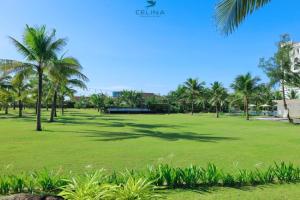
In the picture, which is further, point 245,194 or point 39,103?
point 39,103

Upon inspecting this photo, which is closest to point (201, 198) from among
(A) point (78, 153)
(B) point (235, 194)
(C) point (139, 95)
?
(B) point (235, 194)

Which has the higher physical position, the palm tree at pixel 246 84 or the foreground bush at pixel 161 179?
the palm tree at pixel 246 84

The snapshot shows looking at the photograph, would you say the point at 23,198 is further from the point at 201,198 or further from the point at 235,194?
the point at 235,194

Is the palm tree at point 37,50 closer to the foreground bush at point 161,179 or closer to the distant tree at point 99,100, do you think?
the foreground bush at point 161,179

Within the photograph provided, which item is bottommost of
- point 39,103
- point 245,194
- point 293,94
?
point 245,194

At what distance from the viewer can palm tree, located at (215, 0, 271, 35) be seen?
646 cm

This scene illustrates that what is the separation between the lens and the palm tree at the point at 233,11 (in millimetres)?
6457

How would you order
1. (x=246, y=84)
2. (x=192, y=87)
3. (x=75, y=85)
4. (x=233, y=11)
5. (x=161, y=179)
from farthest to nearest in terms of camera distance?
1. (x=192, y=87)
2. (x=246, y=84)
3. (x=75, y=85)
4. (x=161, y=179)
5. (x=233, y=11)

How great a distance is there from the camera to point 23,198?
4.38m

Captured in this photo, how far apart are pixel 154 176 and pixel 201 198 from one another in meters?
1.21

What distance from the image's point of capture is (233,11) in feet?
21.5

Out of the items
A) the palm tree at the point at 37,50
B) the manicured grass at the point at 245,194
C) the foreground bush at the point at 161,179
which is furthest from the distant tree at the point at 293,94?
the manicured grass at the point at 245,194

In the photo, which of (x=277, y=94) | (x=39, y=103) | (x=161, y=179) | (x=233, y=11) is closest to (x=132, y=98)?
(x=277, y=94)

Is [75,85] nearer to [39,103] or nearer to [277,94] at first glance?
[39,103]
